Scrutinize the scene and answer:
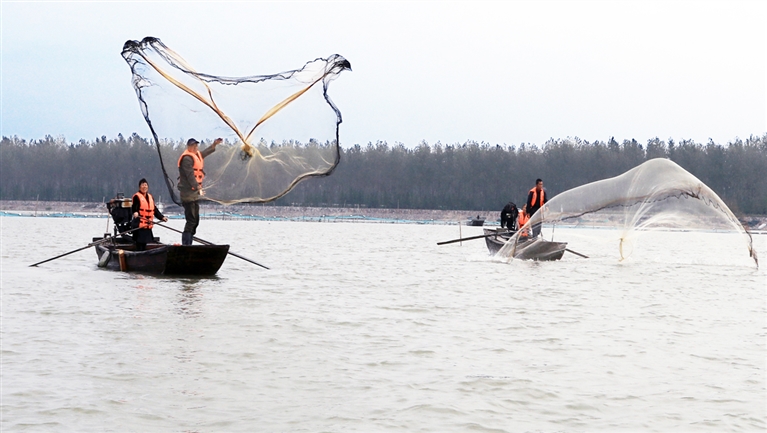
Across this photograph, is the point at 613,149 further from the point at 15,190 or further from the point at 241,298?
the point at 241,298

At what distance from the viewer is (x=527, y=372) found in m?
9.85

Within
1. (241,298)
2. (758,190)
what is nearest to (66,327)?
(241,298)

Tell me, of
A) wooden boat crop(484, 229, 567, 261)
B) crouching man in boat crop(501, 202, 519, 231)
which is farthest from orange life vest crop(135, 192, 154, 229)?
crouching man in boat crop(501, 202, 519, 231)

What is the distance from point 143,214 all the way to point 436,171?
360 feet

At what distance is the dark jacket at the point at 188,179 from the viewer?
674 inches

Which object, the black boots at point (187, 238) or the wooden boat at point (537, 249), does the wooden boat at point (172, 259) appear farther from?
the wooden boat at point (537, 249)

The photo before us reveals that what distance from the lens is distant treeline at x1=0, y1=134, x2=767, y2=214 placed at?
12081 cm

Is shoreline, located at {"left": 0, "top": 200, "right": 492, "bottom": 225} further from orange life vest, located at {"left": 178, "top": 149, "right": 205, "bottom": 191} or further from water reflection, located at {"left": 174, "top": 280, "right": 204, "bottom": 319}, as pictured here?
orange life vest, located at {"left": 178, "top": 149, "right": 205, "bottom": 191}

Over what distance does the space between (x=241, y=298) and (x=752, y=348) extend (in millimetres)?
8428

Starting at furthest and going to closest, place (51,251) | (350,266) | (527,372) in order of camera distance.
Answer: (51,251) → (350,266) → (527,372)

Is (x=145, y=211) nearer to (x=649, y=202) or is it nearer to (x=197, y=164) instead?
(x=197, y=164)

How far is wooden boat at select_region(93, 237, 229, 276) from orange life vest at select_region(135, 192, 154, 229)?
1.90 feet

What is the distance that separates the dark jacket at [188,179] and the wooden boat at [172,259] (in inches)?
56.1

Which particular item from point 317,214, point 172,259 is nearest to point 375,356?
point 172,259
